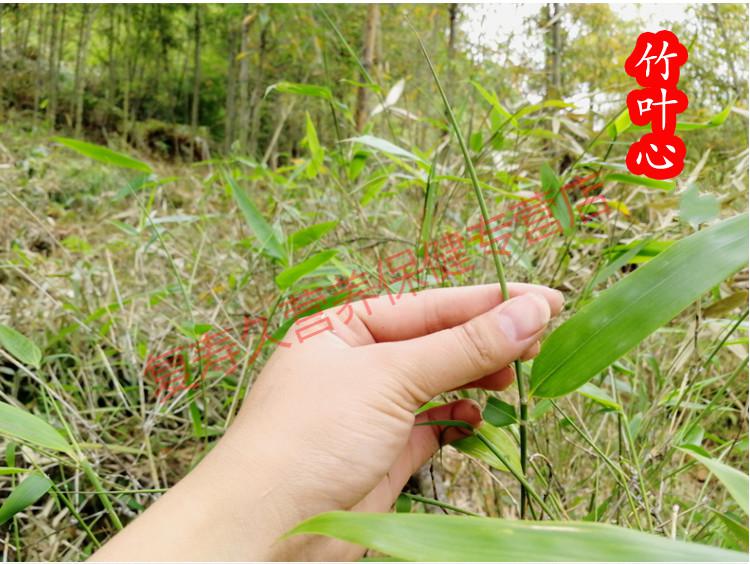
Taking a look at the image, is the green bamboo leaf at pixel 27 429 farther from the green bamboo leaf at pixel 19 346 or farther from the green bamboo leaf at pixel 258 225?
the green bamboo leaf at pixel 258 225

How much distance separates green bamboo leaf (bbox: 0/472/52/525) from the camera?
39cm

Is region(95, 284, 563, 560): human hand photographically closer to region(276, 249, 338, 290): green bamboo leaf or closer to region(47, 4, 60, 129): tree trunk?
region(276, 249, 338, 290): green bamboo leaf

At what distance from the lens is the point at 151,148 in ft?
15.4

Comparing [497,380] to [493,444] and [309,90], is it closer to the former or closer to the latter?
[493,444]

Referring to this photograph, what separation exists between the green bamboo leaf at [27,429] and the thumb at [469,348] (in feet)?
0.76

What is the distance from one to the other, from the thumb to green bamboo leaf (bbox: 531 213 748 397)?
0.14 ft

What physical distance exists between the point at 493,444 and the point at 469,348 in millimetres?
80

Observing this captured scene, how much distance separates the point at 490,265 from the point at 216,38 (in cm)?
483

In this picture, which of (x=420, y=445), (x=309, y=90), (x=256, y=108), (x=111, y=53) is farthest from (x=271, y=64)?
(x=420, y=445)

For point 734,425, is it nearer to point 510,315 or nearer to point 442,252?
point 442,252

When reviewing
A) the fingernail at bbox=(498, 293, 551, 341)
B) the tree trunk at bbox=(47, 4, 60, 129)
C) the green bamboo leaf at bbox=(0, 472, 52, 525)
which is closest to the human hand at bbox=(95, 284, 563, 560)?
the fingernail at bbox=(498, 293, 551, 341)

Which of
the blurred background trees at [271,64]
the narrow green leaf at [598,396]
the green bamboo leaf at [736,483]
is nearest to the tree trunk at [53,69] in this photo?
Result: the blurred background trees at [271,64]

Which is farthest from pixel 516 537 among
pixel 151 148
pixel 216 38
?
pixel 216 38

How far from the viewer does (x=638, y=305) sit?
0.97 ft
